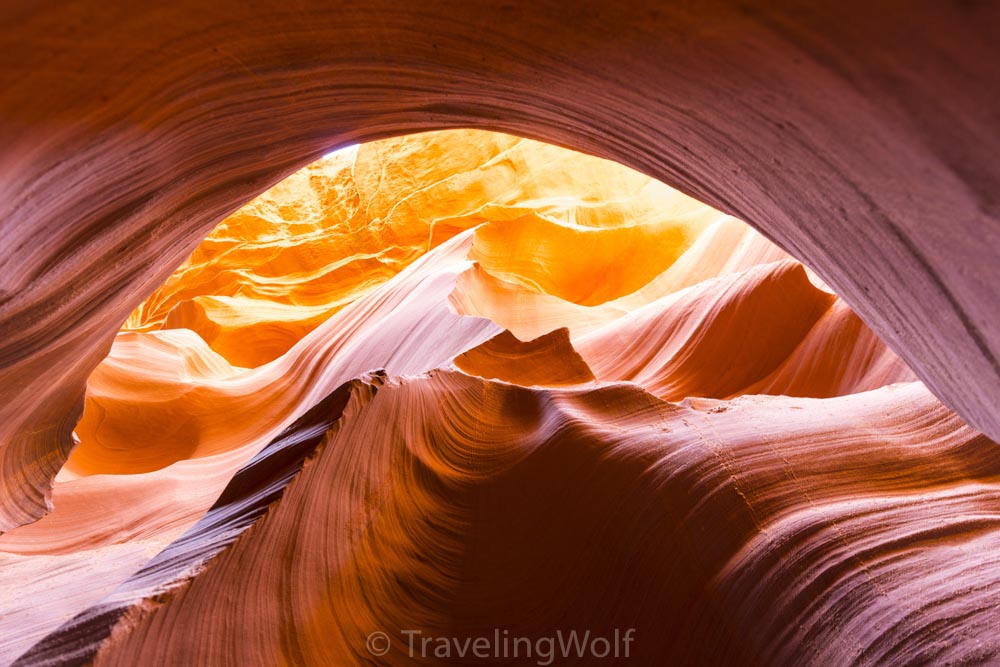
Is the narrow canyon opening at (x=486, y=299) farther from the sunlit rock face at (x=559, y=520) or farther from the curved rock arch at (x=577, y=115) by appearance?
the curved rock arch at (x=577, y=115)

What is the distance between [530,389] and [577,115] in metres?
1.44

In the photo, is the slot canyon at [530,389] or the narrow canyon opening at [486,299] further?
the narrow canyon opening at [486,299]

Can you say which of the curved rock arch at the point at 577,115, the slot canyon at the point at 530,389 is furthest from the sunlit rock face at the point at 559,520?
the curved rock arch at the point at 577,115

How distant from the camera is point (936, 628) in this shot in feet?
4.95

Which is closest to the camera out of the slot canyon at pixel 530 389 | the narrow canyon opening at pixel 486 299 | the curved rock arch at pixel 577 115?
the curved rock arch at pixel 577 115

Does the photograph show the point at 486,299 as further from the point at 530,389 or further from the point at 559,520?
the point at 559,520

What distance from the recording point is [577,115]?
1.48 metres

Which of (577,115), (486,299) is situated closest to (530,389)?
(577,115)

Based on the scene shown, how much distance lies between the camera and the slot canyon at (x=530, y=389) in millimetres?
836

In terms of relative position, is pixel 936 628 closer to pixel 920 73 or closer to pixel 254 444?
pixel 920 73

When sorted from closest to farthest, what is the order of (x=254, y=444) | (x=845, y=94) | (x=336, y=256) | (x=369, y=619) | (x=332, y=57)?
(x=845, y=94) < (x=332, y=57) < (x=369, y=619) < (x=254, y=444) < (x=336, y=256)

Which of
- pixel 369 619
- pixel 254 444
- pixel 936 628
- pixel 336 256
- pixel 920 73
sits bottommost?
pixel 369 619

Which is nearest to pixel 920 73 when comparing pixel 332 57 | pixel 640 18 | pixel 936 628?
pixel 640 18

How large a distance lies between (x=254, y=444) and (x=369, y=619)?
270 centimetres
